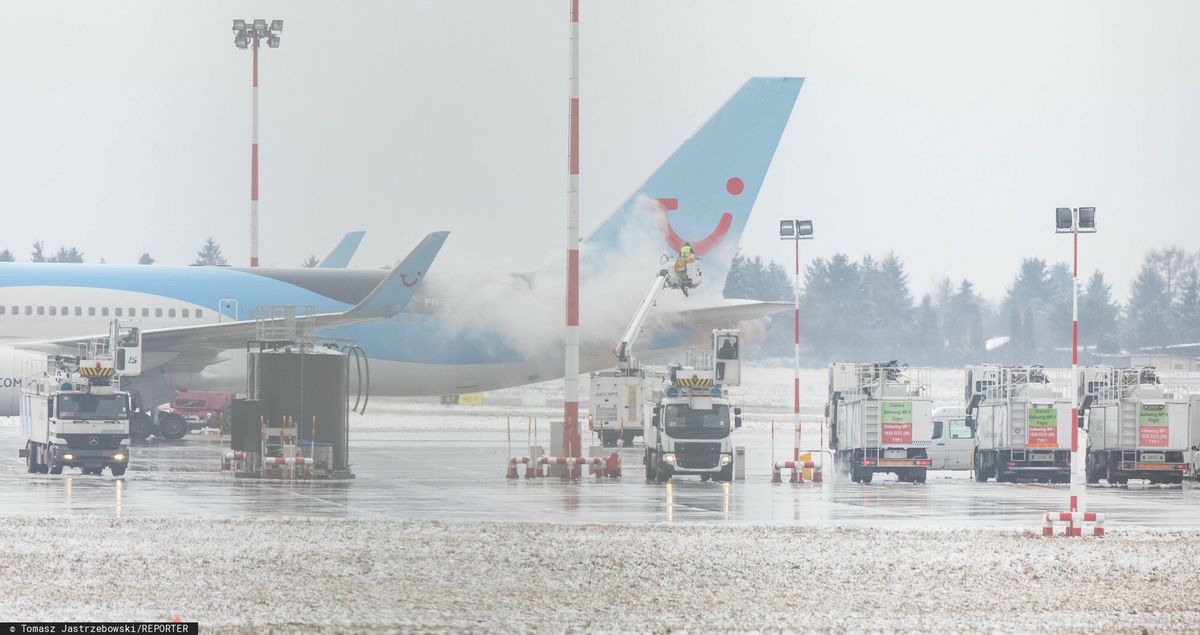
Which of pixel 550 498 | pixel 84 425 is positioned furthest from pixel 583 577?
pixel 84 425

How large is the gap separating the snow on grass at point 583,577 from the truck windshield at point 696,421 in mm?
10392

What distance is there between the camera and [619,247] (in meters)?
47.7

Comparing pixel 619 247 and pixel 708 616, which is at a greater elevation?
pixel 619 247

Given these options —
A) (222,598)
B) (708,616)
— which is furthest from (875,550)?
A: (222,598)

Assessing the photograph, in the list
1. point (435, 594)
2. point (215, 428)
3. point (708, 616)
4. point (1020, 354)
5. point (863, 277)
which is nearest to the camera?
point (708, 616)

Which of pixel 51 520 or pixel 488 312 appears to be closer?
pixel 51 520

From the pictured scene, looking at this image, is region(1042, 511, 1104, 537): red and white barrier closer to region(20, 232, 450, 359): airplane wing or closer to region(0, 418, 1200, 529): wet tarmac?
region(0, 418, 1200, 529): wet tarmac

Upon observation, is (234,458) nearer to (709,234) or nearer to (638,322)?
(638,322)

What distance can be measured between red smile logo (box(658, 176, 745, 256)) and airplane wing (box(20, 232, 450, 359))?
748 cm

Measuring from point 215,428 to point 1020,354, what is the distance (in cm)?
5414

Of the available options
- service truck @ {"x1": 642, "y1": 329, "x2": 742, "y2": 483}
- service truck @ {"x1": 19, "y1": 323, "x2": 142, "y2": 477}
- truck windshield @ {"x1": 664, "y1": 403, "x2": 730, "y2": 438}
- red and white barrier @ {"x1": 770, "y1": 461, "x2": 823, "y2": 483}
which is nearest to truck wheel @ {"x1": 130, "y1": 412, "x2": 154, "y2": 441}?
service truck @ {"x1": 19, "y1": 323, "x2": 142, "y2": 477}

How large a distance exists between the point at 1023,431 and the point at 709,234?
13.3 m

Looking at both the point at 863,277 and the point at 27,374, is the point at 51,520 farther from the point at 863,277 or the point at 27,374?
the point at 863,277

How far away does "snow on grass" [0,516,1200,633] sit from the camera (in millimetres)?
15164
